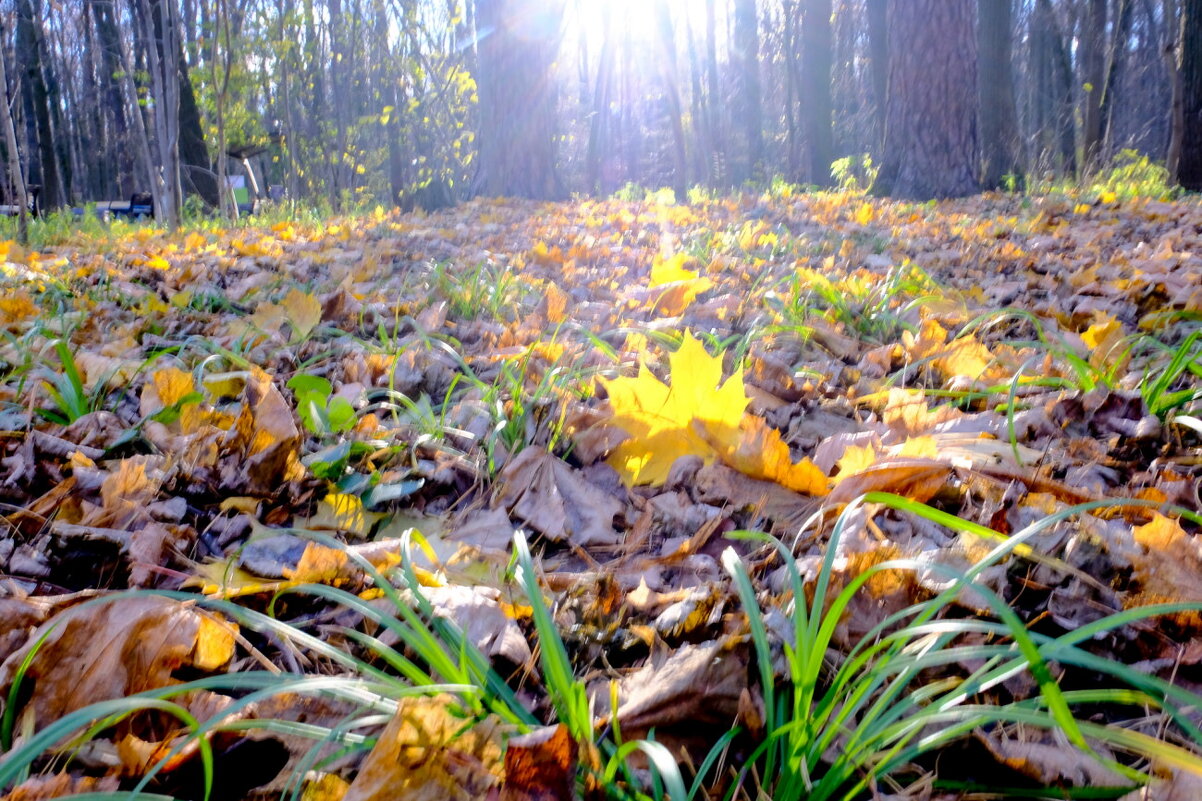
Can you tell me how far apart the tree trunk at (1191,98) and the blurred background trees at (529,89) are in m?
0.02

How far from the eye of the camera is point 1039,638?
0.69 metres

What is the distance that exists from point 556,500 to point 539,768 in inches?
27.0

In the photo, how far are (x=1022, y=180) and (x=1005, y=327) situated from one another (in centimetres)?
675

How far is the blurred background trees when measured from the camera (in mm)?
7078

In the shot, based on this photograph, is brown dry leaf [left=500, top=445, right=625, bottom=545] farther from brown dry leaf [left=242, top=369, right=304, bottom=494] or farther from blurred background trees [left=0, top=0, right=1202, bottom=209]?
blurred background trees [left=0, top=0, right=1202, bottom=209]

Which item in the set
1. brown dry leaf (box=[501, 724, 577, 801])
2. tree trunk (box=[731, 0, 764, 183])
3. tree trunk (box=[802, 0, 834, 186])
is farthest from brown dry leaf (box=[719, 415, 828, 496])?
tree trunk (box=[731, 0, 764, 183])

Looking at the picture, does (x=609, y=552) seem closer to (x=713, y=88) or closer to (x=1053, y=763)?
(x=1053, y=763)

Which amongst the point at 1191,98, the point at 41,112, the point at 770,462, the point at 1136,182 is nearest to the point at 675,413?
the point at 770,462

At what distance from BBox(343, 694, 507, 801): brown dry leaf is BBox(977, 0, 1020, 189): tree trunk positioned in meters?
8.99

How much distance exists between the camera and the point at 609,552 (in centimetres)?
118

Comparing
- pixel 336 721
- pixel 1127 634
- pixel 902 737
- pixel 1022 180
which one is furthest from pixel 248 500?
pixel 1022 180

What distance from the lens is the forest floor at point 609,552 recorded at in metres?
0.65

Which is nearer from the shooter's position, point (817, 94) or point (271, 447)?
point (271, 447)

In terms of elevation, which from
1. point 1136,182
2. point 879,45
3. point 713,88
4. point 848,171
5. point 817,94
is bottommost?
point 1136,182
